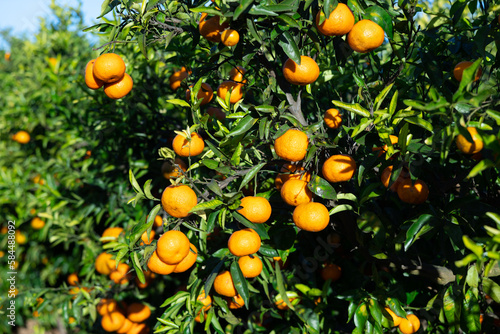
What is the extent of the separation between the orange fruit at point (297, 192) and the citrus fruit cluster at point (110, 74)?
69 cm

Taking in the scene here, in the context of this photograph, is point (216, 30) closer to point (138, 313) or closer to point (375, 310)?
point (375, 310)

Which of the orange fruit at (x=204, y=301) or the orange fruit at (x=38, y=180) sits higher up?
the orange fruit at (x=204, y=301)

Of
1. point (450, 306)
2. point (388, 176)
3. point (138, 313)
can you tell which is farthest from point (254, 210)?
point (138, 313)

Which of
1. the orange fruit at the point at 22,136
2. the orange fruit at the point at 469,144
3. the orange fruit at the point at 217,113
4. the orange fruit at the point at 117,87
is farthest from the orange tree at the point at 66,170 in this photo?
the orange fruit at the point at 469,144

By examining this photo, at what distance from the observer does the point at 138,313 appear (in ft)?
6.99

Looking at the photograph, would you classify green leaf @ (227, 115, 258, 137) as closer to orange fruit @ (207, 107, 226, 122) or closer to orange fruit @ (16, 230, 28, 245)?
orange fruit @ (207, 107, 226, 122)

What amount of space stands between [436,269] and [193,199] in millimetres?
859

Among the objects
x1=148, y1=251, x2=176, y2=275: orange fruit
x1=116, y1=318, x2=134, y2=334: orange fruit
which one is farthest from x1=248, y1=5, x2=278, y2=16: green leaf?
x1=116, y1=318, x2=134, y2=334: orange fruit

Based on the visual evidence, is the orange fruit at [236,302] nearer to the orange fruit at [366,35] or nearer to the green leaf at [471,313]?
the green leaf at [471,313]

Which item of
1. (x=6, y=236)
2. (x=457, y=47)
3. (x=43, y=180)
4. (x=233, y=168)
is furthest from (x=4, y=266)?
(x=457, y=47)

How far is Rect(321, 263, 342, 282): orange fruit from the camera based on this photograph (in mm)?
1780

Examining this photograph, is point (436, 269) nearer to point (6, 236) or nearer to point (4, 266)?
point (6, 236)

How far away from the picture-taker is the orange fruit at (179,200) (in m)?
1.09

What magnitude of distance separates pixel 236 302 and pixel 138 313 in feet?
2.92
